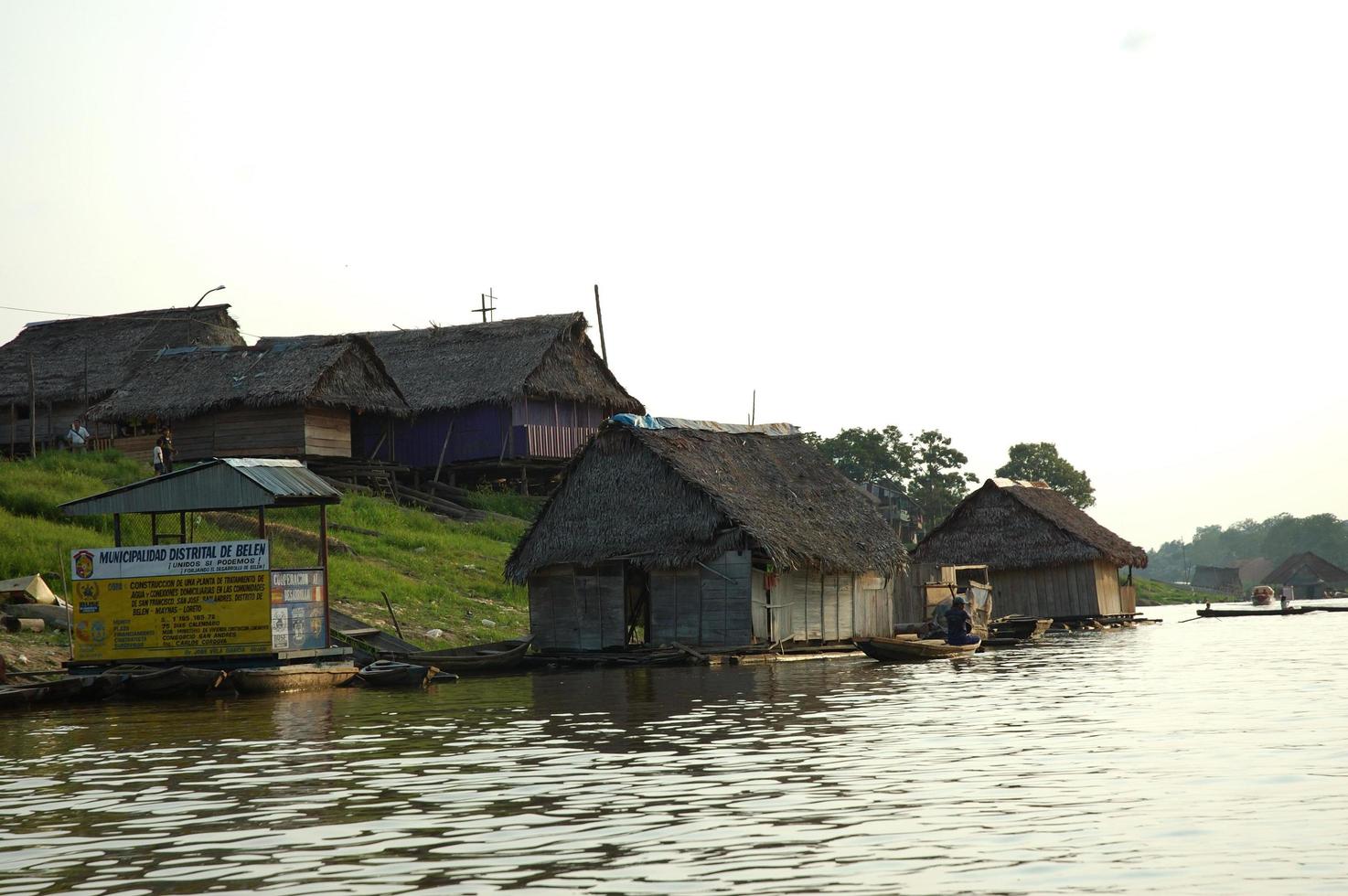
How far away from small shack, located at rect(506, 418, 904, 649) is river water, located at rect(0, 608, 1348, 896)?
Result: 710cm

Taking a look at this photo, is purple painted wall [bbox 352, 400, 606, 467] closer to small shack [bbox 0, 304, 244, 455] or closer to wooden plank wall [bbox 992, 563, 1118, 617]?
small shack [bbox 0, 304, 244, 455]

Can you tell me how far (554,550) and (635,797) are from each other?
1795cm

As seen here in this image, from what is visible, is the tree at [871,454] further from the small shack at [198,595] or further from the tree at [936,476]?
the small shack at [198,595]

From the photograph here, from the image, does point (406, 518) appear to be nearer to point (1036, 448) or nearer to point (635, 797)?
point (635, 797)

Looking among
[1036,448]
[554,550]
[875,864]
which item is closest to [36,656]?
[554,550]

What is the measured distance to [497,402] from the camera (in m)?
46.5

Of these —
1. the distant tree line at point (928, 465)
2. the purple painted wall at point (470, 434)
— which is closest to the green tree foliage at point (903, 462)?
the distant tree line at point (928, 465)

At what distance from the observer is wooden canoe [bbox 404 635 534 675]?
966 inches

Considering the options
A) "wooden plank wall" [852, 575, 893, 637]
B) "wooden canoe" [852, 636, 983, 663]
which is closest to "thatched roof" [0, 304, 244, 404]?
"wooden plank wall" [852, 575, 893, 637]

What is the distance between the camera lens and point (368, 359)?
45938 millimetres

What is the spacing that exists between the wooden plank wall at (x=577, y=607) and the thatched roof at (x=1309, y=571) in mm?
73297

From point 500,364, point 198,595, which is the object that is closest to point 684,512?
point 198,595

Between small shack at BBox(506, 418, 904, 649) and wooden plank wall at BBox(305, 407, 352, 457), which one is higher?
wooden plank wall at BBox(305, 407, 352, 457)

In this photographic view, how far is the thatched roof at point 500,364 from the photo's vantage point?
4706 cm
